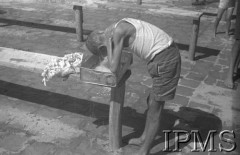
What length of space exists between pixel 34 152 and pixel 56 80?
188 cm

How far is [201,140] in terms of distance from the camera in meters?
3.69

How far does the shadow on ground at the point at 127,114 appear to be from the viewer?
155 inches

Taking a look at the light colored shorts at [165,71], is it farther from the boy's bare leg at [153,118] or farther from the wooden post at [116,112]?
the wooden post at [116,112]

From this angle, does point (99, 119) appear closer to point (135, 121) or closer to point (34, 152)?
point (135, 121)

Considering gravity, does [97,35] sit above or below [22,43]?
above

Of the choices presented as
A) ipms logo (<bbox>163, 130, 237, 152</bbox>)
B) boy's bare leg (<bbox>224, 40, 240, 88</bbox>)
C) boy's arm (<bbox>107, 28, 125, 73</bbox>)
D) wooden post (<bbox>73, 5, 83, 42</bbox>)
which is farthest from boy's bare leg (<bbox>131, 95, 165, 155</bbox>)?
wooden post (<bbox>73, 5, 83, 42</bbox>)

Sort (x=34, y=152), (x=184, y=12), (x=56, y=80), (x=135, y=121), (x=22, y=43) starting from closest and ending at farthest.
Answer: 1. (x=34, y=152)
2. (x=135, y=121)
3. (x=56, y=80)
4. (x=184, y=12)
5. (x=22, y=43)

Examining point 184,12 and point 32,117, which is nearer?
point 32,117

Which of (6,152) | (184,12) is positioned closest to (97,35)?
(6,152)

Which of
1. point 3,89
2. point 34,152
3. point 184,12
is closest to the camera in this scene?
point 34,152

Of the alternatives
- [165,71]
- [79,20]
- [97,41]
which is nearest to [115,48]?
[97,41]

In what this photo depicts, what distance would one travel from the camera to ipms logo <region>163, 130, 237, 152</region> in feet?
11.6

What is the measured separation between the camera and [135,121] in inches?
159

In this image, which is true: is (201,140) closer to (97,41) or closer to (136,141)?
(136,141)
